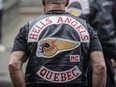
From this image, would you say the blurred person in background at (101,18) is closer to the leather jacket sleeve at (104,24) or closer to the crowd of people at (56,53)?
the leather jacket sleeve at (104,24)

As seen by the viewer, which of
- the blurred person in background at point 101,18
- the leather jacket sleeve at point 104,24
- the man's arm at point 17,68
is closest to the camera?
the man's arm at point 17,68

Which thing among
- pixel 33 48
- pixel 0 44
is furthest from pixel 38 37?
pixel 0 44

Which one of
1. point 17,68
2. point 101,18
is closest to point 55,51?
point 17,68

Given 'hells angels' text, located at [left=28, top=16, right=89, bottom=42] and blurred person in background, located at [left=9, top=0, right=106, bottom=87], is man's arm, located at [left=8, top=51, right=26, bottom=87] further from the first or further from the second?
'hells angels' text, located at [left=28, top=16, right=89, bottom=42]

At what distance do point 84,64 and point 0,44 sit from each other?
10.2 m

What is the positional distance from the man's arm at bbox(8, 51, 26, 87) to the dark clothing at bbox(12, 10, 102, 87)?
2.1 inches

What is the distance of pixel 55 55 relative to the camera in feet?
A: 20.5

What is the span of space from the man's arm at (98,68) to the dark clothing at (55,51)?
0.20 feet

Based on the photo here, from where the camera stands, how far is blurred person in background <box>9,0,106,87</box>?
6227 mm

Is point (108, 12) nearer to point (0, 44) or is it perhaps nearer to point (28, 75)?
point (28, 75)

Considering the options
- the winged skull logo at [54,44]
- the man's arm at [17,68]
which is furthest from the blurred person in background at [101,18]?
the man's arm at [17,68]

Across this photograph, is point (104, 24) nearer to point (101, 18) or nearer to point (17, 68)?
point (101, 18)

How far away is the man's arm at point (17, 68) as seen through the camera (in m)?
6.15

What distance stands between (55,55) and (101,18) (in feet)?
6.62
